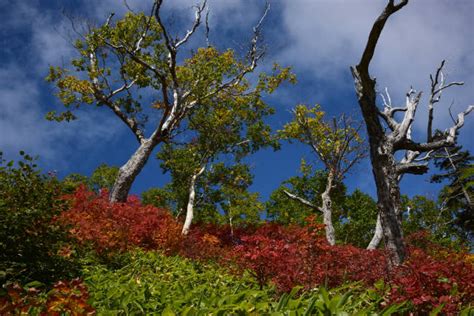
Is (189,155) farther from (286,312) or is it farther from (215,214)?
(286,312)

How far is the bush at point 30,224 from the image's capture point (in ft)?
22.2

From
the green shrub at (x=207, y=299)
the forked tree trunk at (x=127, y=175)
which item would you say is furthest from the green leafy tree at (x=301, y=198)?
the green shrub at (x=207, y=299)

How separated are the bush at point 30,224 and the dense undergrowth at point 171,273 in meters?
0.02

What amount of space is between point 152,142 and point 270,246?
406 inches

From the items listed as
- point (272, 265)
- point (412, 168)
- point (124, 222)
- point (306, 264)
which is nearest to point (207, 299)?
point (272, 265)

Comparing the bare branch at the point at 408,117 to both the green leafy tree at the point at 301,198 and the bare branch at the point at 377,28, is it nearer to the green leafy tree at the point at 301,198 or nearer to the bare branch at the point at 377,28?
the bare branch at the point at 377,28

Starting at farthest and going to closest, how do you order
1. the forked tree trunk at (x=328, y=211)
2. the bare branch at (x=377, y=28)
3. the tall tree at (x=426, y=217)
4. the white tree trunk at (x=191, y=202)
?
the tall tree at (x=426, y=217), the white tree trunk at (x=191, y=202), the forked tree trunk at (x=328, y=211), the bare branch at (x=377, y=28)

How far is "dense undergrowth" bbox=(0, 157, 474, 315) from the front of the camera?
4477mm

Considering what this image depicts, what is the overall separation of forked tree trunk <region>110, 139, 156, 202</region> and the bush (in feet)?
28.1

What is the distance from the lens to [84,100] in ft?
60.2

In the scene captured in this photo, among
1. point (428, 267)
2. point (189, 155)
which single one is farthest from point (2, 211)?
point (189, 155)

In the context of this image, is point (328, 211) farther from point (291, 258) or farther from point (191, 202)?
point (291, 258)

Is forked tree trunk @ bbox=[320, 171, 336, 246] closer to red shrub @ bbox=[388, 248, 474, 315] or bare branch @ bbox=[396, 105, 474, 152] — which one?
bare branch @ bbox=[396, 105, 474, 152]

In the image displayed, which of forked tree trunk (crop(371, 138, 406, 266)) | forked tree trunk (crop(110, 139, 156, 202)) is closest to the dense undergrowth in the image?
forked tree trunk (crop(371, 138, 406, 266))
